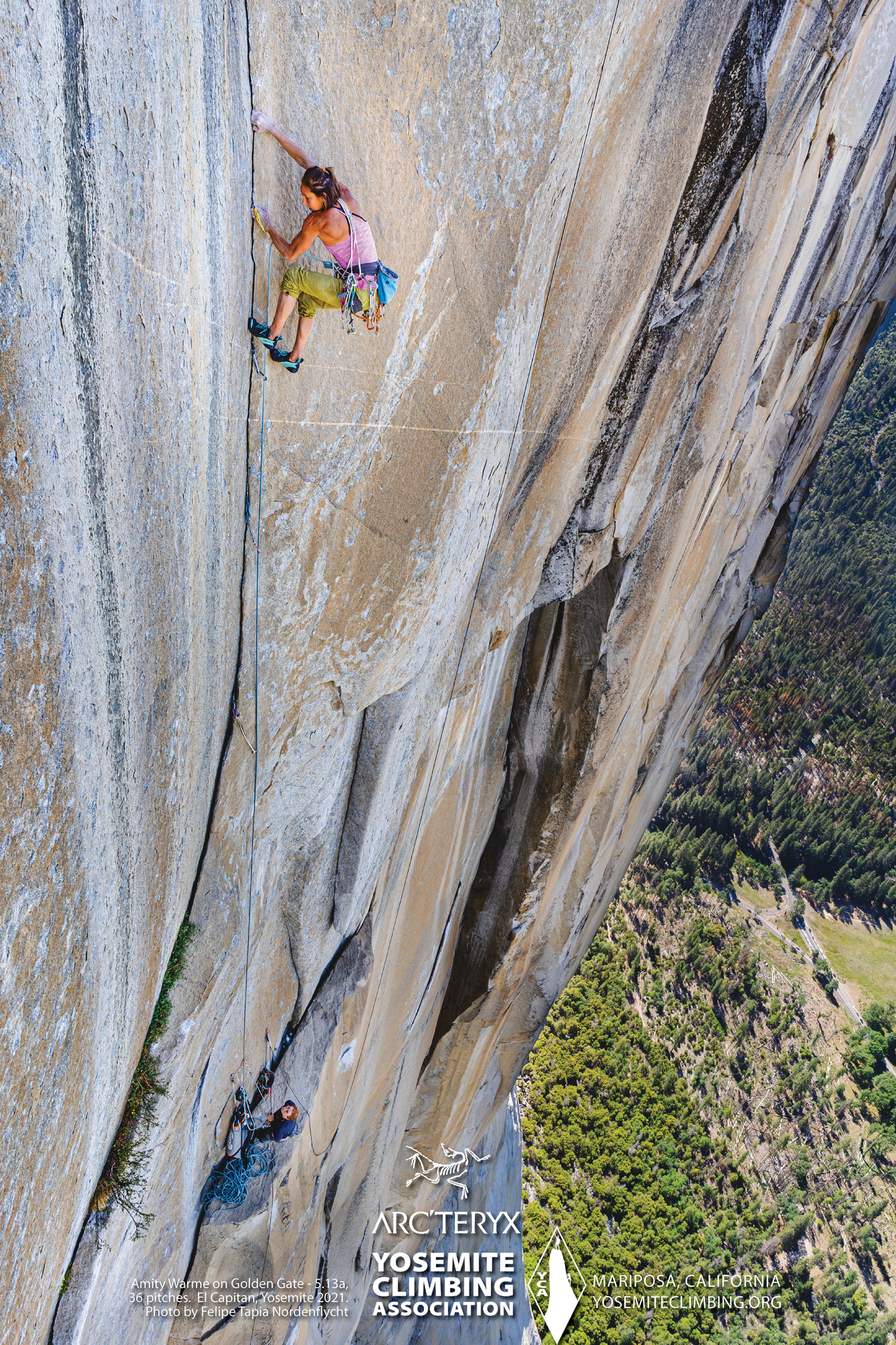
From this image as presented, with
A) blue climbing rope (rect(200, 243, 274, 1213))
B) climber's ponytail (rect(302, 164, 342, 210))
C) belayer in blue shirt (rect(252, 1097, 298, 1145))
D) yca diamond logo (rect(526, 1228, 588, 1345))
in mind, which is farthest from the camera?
yca diamond logo (rect(526, 1228, 588, 1345))

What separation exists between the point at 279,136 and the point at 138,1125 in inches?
176

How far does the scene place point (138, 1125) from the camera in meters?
3.57

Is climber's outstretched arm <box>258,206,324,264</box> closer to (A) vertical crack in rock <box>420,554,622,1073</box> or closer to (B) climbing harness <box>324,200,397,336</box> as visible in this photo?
(B) climbing harness <box>324,200,397,336</box>

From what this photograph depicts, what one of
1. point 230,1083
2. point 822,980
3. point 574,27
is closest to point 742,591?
point 574,27

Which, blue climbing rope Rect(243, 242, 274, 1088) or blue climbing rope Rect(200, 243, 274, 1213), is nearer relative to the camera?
blue climbing rope Rect(243, 242, 274, 1088)

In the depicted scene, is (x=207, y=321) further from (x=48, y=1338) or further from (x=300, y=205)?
(x=48, y=1338)

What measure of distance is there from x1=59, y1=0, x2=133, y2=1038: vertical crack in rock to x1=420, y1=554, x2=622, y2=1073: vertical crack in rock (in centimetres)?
515

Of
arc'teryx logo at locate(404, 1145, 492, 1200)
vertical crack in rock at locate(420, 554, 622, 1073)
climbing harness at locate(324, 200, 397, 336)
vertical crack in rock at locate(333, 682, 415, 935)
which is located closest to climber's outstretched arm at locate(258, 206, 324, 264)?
climbing harness at locate(324, 200, 397, 336)

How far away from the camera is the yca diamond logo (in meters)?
14.0

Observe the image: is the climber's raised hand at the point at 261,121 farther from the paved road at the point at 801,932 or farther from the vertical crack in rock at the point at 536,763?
the paved road at the point at 801,932

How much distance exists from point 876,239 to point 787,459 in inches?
106

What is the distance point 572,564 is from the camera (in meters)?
6.20

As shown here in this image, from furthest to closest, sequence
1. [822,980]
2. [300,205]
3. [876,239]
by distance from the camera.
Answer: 1. [822,980]
2. [876,239]
3. [300,205]

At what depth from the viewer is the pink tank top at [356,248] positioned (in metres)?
2.73
